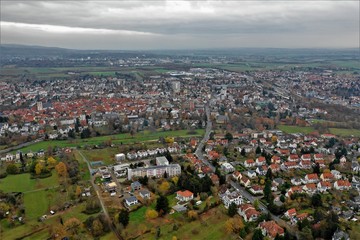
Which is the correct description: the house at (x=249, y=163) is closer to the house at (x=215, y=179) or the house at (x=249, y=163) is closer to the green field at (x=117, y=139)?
the house at (x=215, y=179)

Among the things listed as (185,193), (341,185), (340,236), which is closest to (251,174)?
(341,185)

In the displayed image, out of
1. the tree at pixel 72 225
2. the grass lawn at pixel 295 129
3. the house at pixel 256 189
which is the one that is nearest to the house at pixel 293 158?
the house at pixel 256 189

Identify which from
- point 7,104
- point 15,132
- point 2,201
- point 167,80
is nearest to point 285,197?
point 2,201

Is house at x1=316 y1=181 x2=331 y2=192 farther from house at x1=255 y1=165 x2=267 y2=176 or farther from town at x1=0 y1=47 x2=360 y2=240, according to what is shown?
house at x1=255 y1=165 x2=267 y2=176

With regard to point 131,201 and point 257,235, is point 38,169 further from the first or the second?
point 257,235

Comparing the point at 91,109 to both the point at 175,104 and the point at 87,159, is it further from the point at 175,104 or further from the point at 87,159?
the point at 87,159

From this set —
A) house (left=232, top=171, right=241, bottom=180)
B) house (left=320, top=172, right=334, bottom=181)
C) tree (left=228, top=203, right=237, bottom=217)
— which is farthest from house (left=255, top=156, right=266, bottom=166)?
tree (left=228, top=203, right=237, bottom=217)
